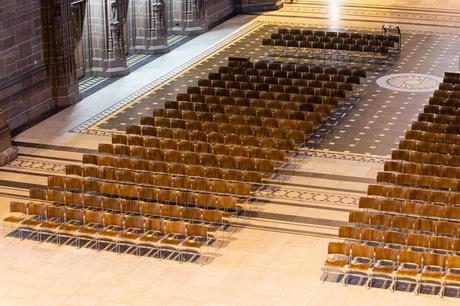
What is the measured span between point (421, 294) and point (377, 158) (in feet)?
24.9

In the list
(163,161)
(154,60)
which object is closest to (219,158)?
(163,161)

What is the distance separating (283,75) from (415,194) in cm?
1005

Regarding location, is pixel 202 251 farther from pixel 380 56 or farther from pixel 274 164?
pixel 380 56

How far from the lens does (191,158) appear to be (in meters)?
24.1

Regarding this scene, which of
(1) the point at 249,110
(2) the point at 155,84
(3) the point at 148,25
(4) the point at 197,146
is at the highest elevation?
(3) the point at 148,25

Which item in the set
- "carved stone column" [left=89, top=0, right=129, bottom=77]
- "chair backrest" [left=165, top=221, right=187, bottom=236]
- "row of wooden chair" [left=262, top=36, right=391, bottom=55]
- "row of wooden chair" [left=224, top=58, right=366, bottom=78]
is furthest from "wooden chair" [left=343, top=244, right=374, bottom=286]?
"row of wooden chair" [left=262, top=36, right=391, bottom=55]

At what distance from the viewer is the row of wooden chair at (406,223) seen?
20.0 metres

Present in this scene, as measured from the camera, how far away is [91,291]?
1867 centimetres

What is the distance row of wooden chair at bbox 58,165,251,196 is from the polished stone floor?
82 cm

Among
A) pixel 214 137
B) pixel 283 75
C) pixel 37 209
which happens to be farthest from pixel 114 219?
pixel 283 75

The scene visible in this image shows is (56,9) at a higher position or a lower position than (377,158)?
higher

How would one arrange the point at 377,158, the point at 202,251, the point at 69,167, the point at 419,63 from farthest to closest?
the point at 419,63 → the point at 377,158 → the point at 69,167 → the point at 202,251

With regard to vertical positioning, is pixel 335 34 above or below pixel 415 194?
above

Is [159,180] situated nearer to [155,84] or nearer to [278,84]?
[278,84]
